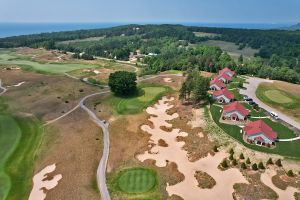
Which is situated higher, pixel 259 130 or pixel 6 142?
pixel 259 130

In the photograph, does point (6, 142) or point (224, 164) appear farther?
point (6, 142)

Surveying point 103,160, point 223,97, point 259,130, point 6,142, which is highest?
point 259,130

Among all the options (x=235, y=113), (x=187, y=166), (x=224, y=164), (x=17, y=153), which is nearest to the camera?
(x=224, y=164)

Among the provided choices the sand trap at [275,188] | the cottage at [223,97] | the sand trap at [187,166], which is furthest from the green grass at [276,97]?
the sand trap at [275,188]

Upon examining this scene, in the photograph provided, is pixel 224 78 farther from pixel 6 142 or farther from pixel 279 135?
pixel 6 142

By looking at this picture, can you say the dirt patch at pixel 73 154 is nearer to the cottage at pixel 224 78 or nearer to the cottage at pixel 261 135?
the cottage at pixel 261 135

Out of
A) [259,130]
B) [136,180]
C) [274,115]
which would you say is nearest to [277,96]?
[274,115]
